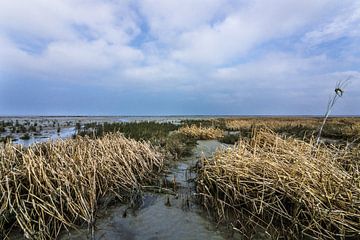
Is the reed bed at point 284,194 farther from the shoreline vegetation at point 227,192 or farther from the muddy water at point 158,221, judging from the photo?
the muddy water at point 158,221

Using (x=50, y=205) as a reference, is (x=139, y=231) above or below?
below

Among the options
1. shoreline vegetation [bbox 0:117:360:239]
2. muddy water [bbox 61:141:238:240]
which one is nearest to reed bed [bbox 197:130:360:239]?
shoreline vegetation [bbox 0:117:360:239]

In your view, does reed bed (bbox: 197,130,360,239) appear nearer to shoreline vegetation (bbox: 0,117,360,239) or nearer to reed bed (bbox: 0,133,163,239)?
shoreline vegetation (bbox: 0,117,360,239)

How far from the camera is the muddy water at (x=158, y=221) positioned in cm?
521

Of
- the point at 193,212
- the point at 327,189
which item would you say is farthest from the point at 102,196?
the point at 327,189

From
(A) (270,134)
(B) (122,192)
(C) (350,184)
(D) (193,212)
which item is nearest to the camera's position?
(C) (350,184)

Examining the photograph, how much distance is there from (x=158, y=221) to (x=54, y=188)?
6.57ft

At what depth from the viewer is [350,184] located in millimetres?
5121

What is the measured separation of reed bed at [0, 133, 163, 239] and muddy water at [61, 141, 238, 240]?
0.29 m

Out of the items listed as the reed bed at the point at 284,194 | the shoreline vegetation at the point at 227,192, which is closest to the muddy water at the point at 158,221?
the shoreline vegetation at the point at 227,192

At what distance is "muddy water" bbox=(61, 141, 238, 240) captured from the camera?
17.1ft

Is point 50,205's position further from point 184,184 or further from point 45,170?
point 184,184

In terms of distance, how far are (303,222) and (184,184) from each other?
3.86 metres

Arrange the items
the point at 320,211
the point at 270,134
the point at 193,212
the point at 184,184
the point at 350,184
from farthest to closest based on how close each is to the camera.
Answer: the point at 270,134, the point at 184,184, the point at 193,212, the point at 350,184, the point at 320,211
